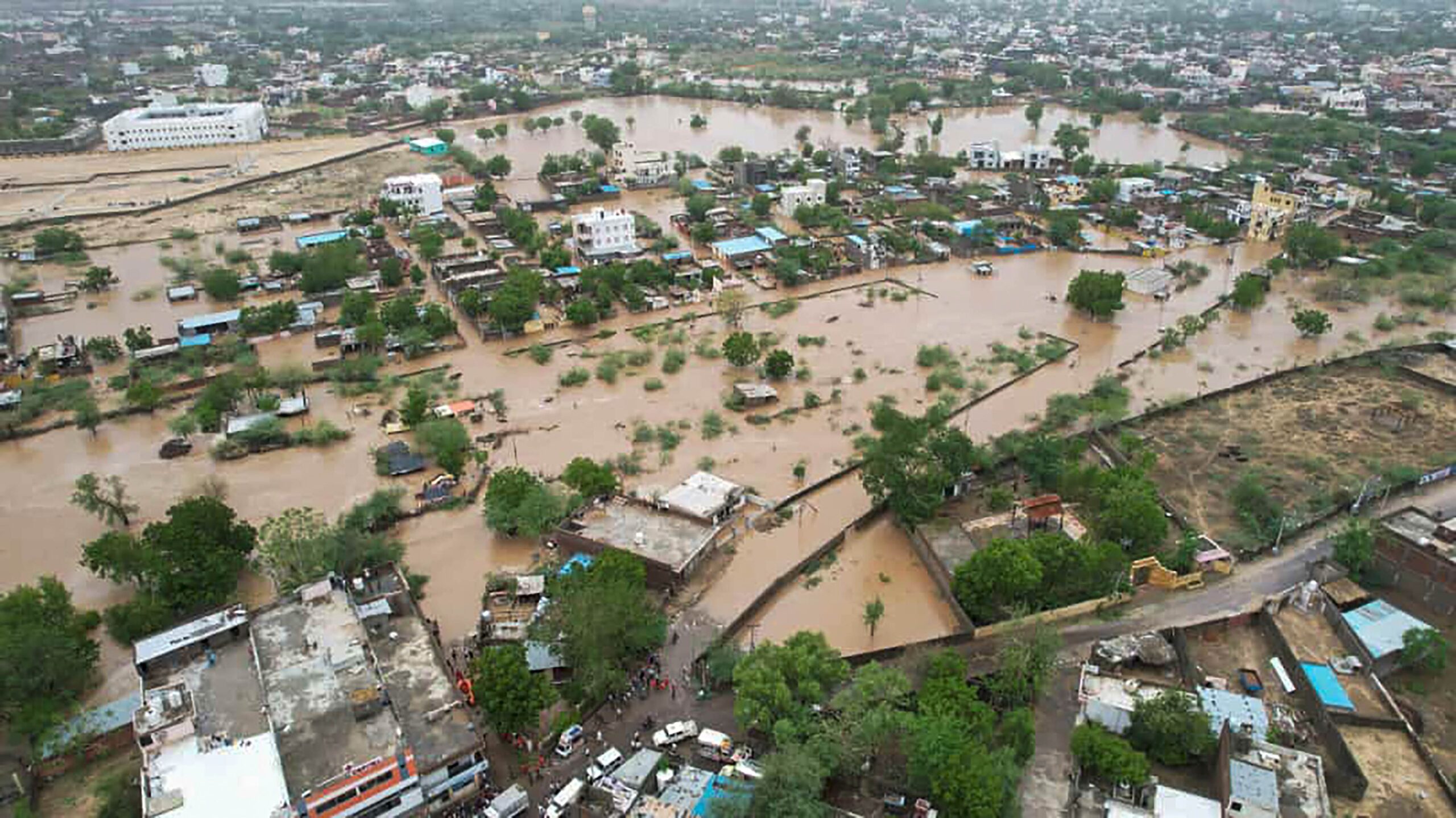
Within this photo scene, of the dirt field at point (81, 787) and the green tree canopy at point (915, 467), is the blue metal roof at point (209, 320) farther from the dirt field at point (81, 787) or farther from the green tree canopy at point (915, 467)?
the green tree canopy at point (915, 467)

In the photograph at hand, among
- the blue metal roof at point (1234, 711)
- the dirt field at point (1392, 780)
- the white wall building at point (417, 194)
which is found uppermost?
the white wall building at point (417, 194)

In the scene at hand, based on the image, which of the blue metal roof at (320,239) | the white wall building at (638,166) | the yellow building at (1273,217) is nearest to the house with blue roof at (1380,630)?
the yellow building at (1273,217)

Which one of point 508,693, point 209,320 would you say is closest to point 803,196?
point 209,320

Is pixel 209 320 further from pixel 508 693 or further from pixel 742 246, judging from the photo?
pixel 508 693

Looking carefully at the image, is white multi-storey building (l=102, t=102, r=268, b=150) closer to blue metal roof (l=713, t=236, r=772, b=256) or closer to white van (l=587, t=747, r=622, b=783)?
blue metal roof (l=713, t=236, r=772, b=256)

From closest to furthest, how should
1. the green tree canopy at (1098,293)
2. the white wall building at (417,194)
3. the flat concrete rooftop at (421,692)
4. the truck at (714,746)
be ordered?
1. the flat concrete rooftop at (421,692)
2. the truck at (714,746)
3. the green tree canopy at (1098,293)
4. the white wall building at (417,194)

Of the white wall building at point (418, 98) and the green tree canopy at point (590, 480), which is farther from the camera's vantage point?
the white wall building at point (418, 98)
